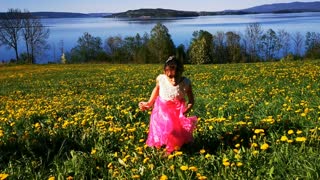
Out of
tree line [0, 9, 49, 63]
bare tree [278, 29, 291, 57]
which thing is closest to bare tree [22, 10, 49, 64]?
tree line [0, 9, 49, 63]

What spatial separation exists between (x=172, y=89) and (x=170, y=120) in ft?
1.55

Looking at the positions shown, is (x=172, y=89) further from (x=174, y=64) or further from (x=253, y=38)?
(x=253, y=38)

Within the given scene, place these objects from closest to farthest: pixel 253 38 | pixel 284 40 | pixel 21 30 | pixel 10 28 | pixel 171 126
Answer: pixel 171 126, pixel 10 28, pixel 21 30, pixel 253 38, pixel 284 40

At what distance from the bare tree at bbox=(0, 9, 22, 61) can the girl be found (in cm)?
7510

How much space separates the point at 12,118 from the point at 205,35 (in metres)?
78.0

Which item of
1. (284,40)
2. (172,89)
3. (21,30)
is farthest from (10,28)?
(172,89)

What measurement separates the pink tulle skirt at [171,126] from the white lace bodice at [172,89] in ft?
0.25

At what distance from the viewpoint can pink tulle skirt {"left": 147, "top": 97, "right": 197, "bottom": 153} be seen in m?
5.65

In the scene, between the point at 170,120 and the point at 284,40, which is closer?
the point at 170,120

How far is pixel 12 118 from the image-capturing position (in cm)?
835

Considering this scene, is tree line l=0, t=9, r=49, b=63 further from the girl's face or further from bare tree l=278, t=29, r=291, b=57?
the girl's face

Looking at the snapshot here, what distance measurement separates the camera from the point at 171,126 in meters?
5.71

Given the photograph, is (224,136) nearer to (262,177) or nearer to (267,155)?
(267,155)

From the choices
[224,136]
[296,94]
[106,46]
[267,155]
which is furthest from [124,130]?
[106,46]
